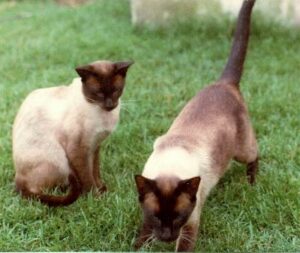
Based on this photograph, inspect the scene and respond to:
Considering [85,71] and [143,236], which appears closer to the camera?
[143,236]

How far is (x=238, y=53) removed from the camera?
12.4 ft

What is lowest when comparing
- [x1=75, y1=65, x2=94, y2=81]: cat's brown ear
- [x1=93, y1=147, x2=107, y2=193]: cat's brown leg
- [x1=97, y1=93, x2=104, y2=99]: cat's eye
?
[x1=93, y1=147, x2=107, y2=193]: cat's brown leg

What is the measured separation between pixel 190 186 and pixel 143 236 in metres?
0.49

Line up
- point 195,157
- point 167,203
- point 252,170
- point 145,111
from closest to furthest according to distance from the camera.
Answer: point 167,203
point 195,157
point 252,170
point 145,111

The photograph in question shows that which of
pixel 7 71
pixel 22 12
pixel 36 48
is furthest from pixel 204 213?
pixel 22 12

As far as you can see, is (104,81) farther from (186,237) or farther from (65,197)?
(186,237)

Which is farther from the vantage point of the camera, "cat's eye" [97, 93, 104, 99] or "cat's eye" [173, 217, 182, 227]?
"cat's eye" [97, 93, 104, 99]

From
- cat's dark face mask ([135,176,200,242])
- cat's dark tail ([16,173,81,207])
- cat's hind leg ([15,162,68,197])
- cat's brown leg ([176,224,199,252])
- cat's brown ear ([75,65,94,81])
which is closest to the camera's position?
cat's dark face mask ([135,176,200,242])

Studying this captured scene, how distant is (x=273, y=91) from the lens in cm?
505

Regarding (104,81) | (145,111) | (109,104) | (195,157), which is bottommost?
(145,111)

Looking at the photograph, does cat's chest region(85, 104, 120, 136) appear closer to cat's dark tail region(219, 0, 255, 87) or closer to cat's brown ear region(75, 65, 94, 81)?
cat's brown ear region(75, 65, 94, 81)

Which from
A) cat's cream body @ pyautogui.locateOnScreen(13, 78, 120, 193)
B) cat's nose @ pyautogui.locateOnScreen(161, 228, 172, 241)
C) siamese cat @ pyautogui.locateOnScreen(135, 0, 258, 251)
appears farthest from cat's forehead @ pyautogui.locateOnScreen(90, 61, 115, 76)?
cat's nose @ pyautogui.locateOnScreen(161, 228, 172, 241)

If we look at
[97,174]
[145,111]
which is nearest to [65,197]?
[97,174]

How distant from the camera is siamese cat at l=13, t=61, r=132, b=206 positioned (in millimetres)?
3340
